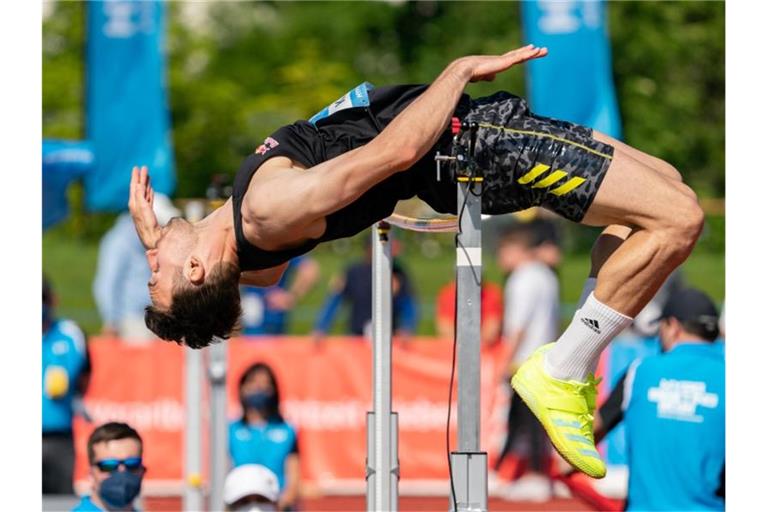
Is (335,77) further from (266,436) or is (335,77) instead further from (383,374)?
(383,374)

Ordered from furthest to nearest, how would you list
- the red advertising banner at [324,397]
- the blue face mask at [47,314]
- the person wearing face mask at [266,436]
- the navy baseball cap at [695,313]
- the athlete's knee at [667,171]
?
1. the red advertising banner at [324,397]
2. the blue face mask at [47,314]
3. the person wearing face mask at [266,436]
4. the navy baseball cap at [695,313]
5. the athlete's knee at [667,171]

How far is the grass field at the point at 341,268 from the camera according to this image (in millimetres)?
23328

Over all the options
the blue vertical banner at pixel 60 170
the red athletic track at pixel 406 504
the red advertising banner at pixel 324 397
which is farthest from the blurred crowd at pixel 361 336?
the blue vertical banner at pixel 60 170

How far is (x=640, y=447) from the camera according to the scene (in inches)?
265

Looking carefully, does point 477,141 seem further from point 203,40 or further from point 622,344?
point 203,40

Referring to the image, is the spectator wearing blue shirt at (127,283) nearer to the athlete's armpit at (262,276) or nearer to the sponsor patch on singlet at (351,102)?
the athlete's armpit at (262,276)

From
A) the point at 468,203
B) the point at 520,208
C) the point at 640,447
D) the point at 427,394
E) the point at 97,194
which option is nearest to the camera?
the point at 468,203

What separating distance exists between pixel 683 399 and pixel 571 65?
21.8 ft

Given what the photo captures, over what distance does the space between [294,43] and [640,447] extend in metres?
30.6

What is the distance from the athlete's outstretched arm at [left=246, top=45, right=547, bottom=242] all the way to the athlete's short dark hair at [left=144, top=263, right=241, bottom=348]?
1.12 feet

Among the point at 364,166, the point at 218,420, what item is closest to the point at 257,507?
the point at 218,420

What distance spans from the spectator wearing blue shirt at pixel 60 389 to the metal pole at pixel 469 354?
4.80m

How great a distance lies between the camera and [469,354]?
445 centimetres

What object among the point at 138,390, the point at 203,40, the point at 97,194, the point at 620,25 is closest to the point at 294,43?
the point at 203,40
